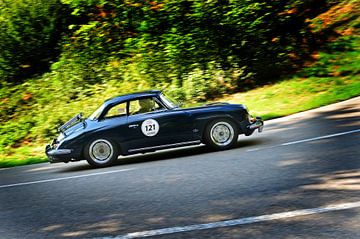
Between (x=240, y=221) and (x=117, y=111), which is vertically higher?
(x=117, y=111)

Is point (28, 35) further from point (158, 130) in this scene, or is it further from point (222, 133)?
point (222, 133)

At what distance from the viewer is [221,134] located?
10.6 m

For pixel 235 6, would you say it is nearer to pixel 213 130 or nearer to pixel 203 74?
pixel 203 74

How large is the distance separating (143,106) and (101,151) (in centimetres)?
130

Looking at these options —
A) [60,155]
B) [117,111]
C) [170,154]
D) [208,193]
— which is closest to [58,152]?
[60,155]

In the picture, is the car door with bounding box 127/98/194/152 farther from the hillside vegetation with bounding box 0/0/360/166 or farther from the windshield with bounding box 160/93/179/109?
the hillside vegetation with bounding box 0/0/360/166

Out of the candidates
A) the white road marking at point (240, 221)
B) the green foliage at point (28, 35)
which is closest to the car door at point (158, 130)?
the white road marking at point (240, 221)

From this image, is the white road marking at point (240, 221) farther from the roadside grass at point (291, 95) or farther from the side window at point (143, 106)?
the roadside grass at point (291, 95)

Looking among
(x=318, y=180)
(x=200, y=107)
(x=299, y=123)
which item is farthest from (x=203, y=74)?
(x=318, y=180)

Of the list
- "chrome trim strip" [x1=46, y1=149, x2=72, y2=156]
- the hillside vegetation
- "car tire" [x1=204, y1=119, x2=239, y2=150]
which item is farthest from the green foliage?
"car tire" [x1=204, y1=119, x2=239, y2=150]

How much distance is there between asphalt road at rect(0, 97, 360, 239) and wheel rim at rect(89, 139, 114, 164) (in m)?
0.30

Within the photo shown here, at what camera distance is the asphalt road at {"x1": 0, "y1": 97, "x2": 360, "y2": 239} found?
18.5ft

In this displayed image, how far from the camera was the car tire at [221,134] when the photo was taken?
1053 centimetres

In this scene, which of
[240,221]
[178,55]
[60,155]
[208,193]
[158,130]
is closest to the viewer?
[240,221]
